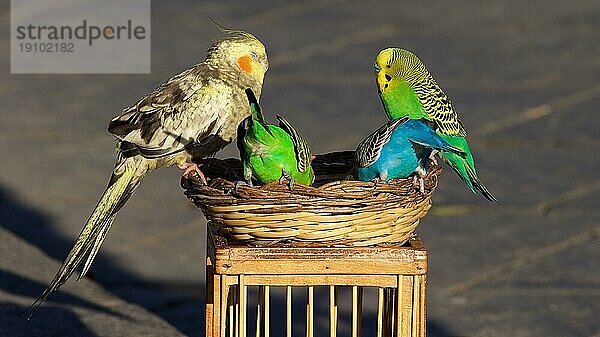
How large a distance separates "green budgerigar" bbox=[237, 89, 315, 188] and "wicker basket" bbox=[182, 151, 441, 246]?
Answer: 0.22 feet

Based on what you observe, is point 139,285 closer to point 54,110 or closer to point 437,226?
point 437,226

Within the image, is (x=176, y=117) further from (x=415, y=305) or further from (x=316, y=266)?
(x=415, y=305)

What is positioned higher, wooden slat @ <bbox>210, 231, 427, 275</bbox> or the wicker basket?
the wicker basket

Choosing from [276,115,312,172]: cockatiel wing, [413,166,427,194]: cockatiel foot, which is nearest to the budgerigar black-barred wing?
[413,166,427,194]: cockatiel foot

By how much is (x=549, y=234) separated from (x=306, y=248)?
2.77 m

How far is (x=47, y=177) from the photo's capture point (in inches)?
239

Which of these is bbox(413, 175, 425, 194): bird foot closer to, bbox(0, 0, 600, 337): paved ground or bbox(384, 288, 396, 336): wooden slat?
bbox(384, 288, 396, 336): wooden slat

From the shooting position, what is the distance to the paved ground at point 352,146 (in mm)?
4613

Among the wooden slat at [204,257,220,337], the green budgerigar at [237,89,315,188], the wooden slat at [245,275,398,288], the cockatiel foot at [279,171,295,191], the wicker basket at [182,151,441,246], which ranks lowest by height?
the wooden slat at [204,257,220,337]

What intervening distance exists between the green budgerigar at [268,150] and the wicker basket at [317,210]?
0.07 metres

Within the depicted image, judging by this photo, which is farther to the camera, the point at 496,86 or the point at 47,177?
the point at 496,86

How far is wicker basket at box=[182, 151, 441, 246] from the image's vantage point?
274 centimetres

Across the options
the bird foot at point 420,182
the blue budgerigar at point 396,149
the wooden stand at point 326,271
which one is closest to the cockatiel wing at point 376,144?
the blue budgerigar at point 396,149

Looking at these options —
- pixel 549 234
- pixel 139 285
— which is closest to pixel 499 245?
→ pixel 549 234
